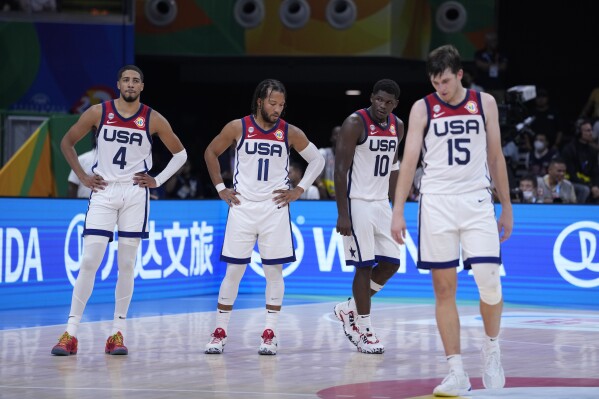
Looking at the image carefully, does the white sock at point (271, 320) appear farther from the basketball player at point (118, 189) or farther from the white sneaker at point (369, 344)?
the basketball player at point (118, 189)

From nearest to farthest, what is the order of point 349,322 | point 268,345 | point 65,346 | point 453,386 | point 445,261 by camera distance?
1. point 453,386
2. point 445,261
3. point 65,346
4. point 268,345
5. point 349,322

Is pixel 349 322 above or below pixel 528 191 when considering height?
below

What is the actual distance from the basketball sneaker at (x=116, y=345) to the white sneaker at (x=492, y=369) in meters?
3.19

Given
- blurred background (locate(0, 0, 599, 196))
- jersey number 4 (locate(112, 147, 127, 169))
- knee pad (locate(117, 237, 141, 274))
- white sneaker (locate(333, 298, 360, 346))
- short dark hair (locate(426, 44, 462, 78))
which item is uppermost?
blurred background (locate(0, 0, 599, 196))

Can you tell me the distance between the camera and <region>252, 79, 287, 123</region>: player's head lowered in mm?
9570

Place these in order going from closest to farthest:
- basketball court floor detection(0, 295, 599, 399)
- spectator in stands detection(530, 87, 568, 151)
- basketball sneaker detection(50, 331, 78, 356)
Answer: basketball court floor detection(0, 295, 599, 399) < basketball sneaker detection(50, 331, 78, 356) < spectator in stands detection(530, 87, 568, 151)

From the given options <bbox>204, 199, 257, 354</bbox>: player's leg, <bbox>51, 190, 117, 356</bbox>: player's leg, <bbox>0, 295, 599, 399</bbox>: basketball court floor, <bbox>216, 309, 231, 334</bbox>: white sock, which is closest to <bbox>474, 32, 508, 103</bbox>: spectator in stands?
<bbox>0, 295, 599, 399</bbox>: basketball court floor

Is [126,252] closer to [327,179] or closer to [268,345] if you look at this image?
[268,345]

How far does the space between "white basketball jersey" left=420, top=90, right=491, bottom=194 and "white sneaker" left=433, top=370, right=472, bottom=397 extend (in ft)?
3.77

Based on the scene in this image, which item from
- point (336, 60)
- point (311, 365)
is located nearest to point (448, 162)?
point (311, 365)

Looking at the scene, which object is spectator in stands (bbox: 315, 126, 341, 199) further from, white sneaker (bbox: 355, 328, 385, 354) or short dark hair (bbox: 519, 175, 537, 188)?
white sneaker (bbox: 355, 328, 385, 354)

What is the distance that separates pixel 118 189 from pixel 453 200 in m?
3.16

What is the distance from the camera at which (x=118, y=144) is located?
955cm

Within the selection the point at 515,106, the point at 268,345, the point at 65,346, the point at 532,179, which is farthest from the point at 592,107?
the point at 65,346
